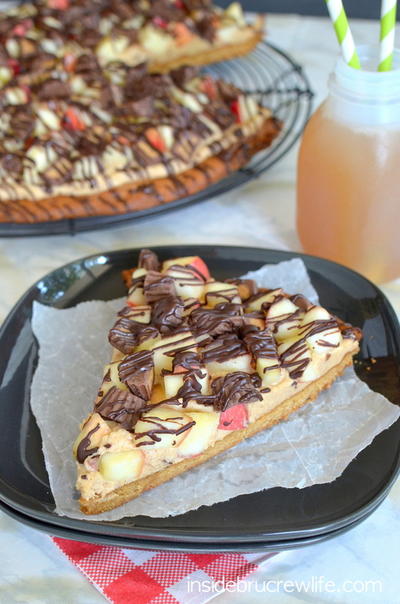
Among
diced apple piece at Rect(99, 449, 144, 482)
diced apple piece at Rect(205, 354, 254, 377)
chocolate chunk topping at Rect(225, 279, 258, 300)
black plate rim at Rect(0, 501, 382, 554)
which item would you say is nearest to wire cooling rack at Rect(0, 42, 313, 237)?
chocolate chunk topping at Rect(225, 279, 258, 300)

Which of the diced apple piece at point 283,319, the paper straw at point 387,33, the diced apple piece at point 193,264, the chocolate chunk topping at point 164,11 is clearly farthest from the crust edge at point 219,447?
the chocolate chunk topping at point 164,11

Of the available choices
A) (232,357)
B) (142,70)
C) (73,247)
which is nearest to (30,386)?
(232,357)

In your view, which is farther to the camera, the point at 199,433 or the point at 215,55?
the point at 215,55

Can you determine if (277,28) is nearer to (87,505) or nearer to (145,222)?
(145,222)

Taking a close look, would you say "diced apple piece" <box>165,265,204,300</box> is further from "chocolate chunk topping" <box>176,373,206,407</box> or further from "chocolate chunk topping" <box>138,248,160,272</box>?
"chocolate chunk topping" <box>176,373,206,407</box>

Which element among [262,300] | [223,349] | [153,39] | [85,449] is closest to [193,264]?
[262,300]

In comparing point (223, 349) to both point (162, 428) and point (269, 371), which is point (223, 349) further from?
point (162, 428)

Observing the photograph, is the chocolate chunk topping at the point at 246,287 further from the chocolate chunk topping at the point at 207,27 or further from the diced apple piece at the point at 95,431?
the chocolate chunk topping at the point at 207,27
